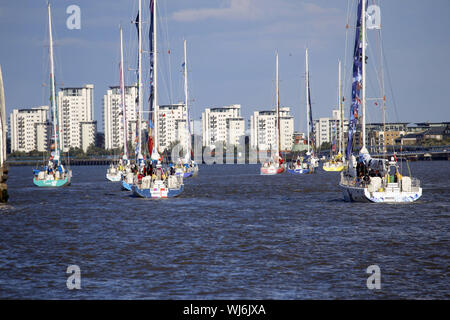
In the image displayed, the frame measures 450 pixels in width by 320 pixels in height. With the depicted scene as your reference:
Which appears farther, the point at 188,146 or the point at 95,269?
the point at 188,146

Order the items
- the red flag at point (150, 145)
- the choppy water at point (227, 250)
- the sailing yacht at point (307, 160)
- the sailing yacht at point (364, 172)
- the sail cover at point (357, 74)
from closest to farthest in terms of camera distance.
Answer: the choppy water at point (227, 250) → the sailing yacht at point (364, 172) → the sail cover at point (357, 74) → the red flag at point (150, 145) → the sailing yacht at point (307, 160)

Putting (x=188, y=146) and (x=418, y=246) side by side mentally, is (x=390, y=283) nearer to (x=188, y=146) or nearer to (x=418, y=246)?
(x=418, y=246)

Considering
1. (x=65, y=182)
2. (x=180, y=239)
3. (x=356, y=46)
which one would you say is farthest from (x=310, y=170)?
(x=180, y=239)

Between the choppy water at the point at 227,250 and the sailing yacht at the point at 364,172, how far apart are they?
1076 mm

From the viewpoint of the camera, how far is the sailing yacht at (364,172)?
46.8 metres

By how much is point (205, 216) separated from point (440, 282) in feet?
81.3

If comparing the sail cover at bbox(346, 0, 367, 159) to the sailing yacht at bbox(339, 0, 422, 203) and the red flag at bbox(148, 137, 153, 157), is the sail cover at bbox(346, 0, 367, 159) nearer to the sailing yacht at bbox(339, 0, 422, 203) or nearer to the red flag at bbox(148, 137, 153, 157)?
the sailing yacht at bbox(339, 0, 422, 203)

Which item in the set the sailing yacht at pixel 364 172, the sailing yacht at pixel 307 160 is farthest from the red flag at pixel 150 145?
the sailing yacht at pixel 307 160

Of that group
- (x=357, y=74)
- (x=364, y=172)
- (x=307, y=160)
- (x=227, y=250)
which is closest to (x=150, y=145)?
(x=357, y=74)

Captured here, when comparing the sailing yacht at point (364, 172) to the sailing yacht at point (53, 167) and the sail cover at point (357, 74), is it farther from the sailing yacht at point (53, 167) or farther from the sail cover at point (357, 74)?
the sailing yacht at point (53, 167)

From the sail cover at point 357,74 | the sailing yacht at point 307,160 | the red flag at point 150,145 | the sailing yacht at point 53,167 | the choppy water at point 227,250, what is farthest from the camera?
the sailing yacht at point 307,160

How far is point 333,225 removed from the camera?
40.0 metres

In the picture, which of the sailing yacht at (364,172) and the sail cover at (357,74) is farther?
the sail cover at (357,74)

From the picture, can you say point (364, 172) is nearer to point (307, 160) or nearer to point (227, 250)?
point (227, 250)
